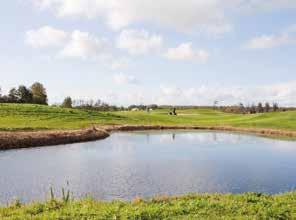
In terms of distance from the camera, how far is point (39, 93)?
119 meters

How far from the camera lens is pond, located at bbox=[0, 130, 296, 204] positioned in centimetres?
1994

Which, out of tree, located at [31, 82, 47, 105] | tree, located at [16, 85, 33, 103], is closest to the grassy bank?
tree, located at [16, 85, 33, 103]

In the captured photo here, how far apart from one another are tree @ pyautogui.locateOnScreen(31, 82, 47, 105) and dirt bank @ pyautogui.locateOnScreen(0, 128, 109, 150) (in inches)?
2784

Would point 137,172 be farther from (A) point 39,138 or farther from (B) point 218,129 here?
(B) point 218,129

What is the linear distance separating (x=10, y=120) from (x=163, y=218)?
52172 millimetres

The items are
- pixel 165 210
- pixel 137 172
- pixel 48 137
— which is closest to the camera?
pixel 165 210

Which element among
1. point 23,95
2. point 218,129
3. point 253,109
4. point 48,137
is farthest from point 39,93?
point 253,109

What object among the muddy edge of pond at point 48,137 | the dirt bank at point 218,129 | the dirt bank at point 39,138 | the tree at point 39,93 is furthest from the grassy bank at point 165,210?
the tree at point 39,93

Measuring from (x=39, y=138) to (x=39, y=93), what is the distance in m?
81.4

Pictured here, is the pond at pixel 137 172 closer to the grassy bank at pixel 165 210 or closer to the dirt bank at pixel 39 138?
the dirt bank at pixel 39 138

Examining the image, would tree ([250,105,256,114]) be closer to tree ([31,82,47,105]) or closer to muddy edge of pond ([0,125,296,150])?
tree ([31,82,47,105])

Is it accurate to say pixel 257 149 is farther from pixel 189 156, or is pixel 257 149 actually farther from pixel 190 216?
pixel 190 216

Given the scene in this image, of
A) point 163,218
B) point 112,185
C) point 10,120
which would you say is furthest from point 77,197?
point 10,120

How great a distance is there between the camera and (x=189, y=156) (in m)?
34.2
